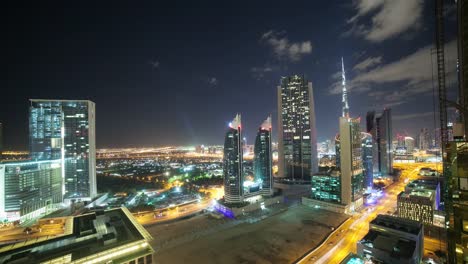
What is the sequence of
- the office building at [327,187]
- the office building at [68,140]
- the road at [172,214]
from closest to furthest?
the road at [172,214] → the office building at [327,187] → the office building at [68,140]

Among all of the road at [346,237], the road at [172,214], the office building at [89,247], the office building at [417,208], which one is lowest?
the road at [172,214]

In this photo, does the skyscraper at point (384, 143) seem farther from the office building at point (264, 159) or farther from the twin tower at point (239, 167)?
the twin tower at point (239, 167)

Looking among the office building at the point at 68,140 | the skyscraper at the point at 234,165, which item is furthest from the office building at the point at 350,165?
the office building at the point at 68,140

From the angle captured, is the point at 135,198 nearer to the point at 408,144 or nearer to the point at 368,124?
the point at 368,124

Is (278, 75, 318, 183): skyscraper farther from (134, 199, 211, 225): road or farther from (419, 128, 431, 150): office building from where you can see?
(419, 128, 431, 150): office building

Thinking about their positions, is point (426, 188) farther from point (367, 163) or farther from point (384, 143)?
point (384, 143)

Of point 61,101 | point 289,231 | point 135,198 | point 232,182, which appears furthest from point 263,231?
point 61,101
